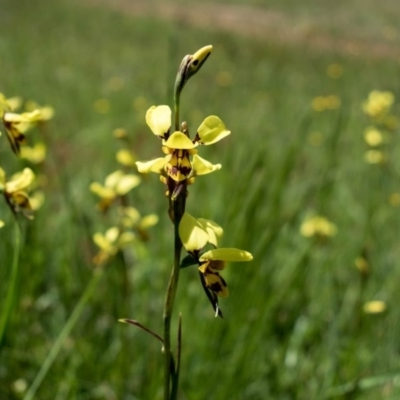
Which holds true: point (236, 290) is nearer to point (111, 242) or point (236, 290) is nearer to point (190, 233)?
point (111, 242)

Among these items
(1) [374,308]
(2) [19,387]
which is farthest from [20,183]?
(1) [374,308]

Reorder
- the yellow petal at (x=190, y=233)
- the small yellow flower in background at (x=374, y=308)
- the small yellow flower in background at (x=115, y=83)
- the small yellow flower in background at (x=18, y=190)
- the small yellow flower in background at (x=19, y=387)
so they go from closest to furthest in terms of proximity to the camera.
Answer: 1. the yellow petal at (x=190, y=233)
2. the small yellow flower in background at (x=18, y=190)
3. the small yellow flower in background at (x=19, y=387)
4. the small yellow flower in background at (x=374, y=308)
5. the small yellow flower in background at (x=115, y=83)

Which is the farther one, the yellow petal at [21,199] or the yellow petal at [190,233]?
the yellow petal at [21,199]

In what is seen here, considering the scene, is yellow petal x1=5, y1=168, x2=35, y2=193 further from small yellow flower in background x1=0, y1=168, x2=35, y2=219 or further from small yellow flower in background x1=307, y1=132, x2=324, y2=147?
small yellow flower in background x1=307, y1=132, x2=324, y2=147

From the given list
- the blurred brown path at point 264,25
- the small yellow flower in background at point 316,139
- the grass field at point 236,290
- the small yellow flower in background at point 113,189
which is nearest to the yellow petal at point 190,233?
the grass field at point 236,290

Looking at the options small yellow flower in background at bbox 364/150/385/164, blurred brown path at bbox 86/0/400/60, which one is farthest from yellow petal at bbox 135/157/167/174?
blurred brown path at bbox 86/0/400/60

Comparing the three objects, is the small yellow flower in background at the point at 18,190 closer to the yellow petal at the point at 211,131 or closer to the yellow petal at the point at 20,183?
the yellow petal at the point at 20,183

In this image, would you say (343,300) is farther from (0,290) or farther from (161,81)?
(161,81)
